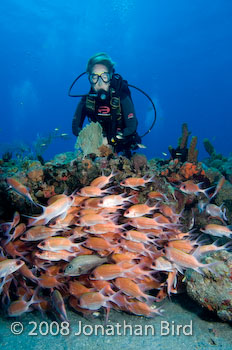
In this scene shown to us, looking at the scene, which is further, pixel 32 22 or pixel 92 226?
pixel 32 22

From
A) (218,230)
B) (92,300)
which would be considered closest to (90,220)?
(92,300)

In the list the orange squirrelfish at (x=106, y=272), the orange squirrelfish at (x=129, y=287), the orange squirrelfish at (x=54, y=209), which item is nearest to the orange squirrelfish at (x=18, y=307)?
the orange squirrelfish at (x=106, y=272)

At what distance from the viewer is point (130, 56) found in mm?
95500

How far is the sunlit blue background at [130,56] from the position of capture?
2258 inches

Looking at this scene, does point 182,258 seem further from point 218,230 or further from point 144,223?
point 218,230

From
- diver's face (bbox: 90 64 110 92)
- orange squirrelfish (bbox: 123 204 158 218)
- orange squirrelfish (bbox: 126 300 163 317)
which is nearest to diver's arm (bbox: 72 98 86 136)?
diver's face (bbox: 90 64 110 92)

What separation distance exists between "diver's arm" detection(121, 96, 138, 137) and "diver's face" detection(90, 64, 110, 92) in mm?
781

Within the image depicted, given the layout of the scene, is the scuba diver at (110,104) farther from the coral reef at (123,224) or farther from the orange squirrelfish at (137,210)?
the orange squirrelfish at (137,210)

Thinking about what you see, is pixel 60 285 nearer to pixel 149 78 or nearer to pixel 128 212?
pixel 128 212

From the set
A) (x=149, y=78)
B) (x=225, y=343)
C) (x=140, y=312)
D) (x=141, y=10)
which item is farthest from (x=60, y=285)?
(x=149, y=78)

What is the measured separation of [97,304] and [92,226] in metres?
0.92

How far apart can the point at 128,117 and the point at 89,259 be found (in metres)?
5.30

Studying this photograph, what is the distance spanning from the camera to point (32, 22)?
56125mm

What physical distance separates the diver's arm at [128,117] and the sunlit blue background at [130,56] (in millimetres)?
15662
